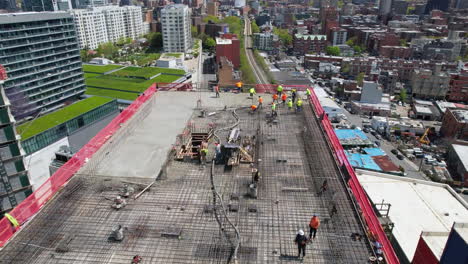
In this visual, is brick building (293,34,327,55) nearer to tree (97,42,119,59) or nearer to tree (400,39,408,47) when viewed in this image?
tree (400,39,408,47)

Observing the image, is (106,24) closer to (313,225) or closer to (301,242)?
(313,225)

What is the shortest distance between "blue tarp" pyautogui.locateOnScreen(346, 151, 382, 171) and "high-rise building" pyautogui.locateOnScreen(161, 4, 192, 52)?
6136cm

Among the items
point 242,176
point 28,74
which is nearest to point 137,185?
point 242,176

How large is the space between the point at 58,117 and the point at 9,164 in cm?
2477

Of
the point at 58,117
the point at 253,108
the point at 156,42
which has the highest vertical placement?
the point at 253,108

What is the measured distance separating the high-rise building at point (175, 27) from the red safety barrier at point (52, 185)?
236ft

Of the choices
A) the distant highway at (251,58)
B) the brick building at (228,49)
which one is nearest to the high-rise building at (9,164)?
the distant highway at (251,58)

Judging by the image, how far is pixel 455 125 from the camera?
47781mm

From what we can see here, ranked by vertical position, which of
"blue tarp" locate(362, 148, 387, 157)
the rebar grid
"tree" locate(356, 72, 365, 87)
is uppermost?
the rebar grid

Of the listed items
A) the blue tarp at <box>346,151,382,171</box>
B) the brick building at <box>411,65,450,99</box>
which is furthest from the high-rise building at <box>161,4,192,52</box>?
the blue tarp at <box>346,151,382,171</box>

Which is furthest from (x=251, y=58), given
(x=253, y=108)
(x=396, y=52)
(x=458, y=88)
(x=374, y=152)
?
(x=253, y=108)

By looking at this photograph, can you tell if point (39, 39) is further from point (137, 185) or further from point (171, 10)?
point (171, 10)

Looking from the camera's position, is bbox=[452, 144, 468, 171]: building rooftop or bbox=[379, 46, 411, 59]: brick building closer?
bbox=[452, 144, 468, 171]: building rooftop

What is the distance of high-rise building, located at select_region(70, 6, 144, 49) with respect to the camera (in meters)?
83.6
